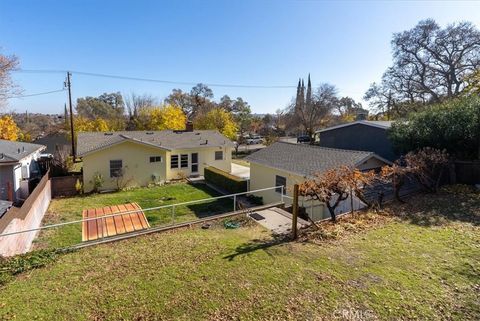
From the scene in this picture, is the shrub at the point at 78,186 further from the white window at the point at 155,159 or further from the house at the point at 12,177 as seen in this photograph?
the white window at the point at 155,159

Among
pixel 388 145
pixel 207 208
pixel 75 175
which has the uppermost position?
pixel 388 145

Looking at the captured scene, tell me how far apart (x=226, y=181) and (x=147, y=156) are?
621 centimetres

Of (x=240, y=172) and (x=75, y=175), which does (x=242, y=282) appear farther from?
(x=240, y=172)

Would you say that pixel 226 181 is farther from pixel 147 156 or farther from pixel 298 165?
pixel 147 156

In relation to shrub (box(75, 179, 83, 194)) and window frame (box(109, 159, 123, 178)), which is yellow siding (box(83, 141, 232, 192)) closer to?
window frame (box(109, 159, 123, 178))

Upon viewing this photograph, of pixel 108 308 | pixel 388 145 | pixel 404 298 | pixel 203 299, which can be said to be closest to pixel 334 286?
pixel 404 298

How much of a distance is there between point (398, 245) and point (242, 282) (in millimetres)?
4835

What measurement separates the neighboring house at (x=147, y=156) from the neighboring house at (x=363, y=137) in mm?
8983

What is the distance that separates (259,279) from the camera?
19.4 feet

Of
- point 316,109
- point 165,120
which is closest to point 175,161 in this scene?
point 165,120

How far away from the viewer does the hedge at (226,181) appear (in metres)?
17.5

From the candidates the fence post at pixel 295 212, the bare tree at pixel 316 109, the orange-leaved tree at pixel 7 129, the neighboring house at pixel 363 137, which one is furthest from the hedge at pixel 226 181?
the orange-leaved tree at pixel 7 129

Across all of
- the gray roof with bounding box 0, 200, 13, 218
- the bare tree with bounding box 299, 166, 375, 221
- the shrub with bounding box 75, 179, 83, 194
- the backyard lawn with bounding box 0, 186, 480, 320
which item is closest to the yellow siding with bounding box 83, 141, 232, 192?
the shrub with bounding box 75, 179, 83, 194

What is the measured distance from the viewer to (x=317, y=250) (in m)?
7.36
